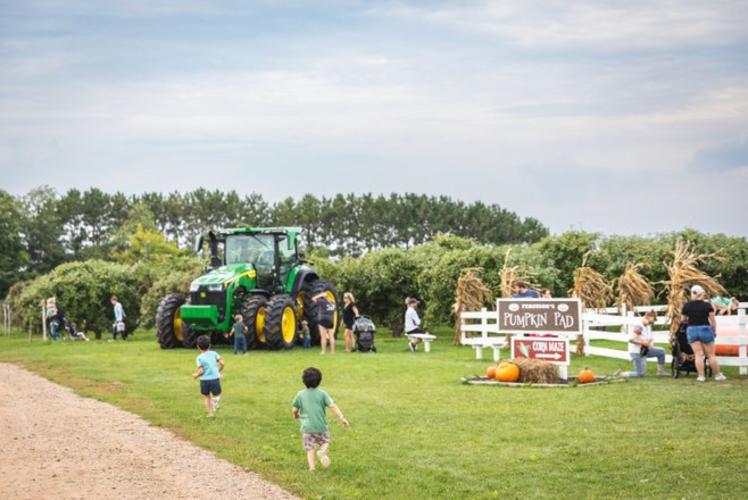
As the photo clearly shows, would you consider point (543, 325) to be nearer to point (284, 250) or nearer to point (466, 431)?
point (466, 431)

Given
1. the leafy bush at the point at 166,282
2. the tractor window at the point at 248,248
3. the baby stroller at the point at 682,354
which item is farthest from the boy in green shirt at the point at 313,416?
the leafy bush at the point at 166,282

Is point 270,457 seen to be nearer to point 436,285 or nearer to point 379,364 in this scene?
point 379,364

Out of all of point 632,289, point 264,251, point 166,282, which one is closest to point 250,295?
point 264,251

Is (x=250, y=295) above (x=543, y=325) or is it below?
above

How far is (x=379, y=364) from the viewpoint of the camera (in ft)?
80.1

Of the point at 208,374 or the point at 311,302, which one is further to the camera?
the point at 311,302

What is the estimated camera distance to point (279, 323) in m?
28.6

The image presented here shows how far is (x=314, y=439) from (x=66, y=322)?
32365mm

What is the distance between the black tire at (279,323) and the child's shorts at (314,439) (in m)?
17.0

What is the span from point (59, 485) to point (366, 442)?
13.0 feet

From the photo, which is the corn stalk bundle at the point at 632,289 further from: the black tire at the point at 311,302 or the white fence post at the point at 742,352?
the black tire at the point at 311,302

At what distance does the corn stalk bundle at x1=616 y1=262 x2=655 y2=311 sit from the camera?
26.5 meters

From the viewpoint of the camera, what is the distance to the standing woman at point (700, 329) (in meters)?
18.7

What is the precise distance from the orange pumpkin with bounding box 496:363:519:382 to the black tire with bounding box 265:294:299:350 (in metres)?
10.6
